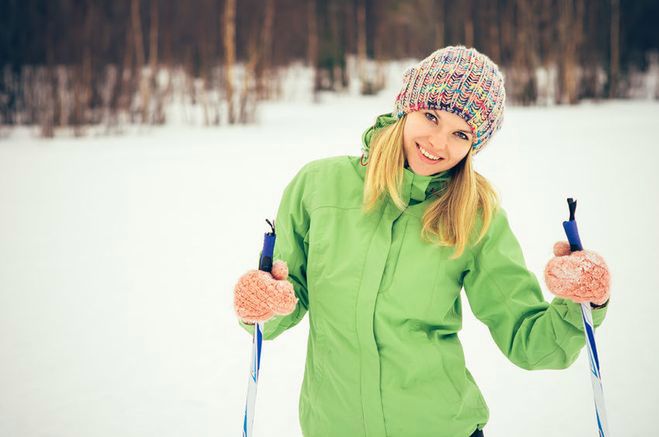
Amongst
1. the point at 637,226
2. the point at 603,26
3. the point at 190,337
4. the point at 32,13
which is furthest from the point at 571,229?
the point at 603,26

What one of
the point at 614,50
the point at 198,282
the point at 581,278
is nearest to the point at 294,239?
the point at 581,278

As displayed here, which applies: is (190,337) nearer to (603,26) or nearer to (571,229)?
(571,229)

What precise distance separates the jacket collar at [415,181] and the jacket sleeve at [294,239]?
0.48 feet

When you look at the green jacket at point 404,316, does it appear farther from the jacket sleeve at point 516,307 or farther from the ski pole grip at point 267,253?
the ski pole grip at point 267,253

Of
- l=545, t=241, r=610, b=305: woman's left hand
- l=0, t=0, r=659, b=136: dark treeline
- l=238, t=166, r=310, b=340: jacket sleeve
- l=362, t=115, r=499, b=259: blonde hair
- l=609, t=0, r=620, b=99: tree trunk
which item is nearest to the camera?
l=545, t=241, r=610, b=305: woman's left hand

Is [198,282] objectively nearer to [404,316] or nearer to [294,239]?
[294,239]

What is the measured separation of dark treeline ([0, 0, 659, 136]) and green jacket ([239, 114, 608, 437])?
8189 millimetres

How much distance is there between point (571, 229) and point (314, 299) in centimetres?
55

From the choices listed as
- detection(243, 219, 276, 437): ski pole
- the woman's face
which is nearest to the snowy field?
detection(243, 219, 276, 437): ski pole

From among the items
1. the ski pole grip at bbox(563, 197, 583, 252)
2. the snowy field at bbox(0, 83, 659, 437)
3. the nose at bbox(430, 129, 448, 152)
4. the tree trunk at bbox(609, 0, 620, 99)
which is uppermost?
Answer: the tree trunk at bbox(609, 0, 620, 99)

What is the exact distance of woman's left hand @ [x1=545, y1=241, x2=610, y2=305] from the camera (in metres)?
1.06

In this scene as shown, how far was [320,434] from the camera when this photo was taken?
4.04 ft

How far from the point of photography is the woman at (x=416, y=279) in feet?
3.83

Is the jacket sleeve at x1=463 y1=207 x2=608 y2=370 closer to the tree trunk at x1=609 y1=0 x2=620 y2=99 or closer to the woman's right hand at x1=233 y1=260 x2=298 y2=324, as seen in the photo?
the woman's right hand at x1=233 y1=260 x2=298 y2=324
